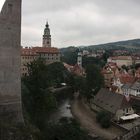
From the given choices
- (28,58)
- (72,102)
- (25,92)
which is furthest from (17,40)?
(28,58)

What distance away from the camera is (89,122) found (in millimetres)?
26047

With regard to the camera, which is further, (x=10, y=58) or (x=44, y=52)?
(x=44, y=52)

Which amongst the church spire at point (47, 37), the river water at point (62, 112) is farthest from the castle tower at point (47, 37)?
the river water at point (62, 112)

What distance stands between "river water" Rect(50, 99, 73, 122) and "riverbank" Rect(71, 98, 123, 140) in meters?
0.54

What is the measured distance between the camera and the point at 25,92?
19969 mm

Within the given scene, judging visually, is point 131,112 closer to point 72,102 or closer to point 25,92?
point 72,102

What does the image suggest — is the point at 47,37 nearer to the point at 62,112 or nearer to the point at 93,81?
the point at 93,81

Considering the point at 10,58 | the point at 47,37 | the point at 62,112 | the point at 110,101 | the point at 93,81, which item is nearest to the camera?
the point at 10,58

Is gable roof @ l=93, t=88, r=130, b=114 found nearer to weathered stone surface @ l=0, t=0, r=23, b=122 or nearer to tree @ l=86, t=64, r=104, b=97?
tree @ l=86, t=64, r=104, b=97

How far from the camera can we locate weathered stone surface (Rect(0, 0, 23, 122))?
1294 cm

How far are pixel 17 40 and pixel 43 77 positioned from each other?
25.8ft

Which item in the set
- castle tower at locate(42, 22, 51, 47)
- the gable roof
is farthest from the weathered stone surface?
castle tower at locate(42, 22, 51, 47)

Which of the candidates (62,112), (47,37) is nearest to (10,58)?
(62,112)

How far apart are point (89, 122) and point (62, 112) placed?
14.6 ft
